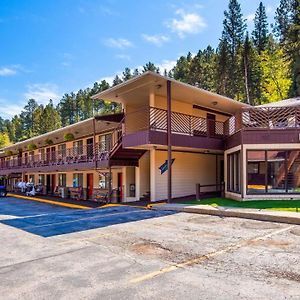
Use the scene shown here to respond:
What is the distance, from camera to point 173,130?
1838 cm

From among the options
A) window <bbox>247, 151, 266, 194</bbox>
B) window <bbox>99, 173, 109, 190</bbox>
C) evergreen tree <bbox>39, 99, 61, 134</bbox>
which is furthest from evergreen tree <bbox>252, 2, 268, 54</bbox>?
evergreen tree <bbox>39, 99, 61, 134</bbox>

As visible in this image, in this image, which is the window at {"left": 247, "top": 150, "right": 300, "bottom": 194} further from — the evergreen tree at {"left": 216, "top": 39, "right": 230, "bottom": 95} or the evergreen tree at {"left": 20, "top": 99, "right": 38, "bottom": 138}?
the evergreen tree at {"left": 20, "top": 99, "right": 38, "bottom": 138}

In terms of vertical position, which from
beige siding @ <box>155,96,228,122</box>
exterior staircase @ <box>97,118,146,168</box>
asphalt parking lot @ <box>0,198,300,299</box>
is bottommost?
asphalt parking lot @ <box>0,198,300,299</box>

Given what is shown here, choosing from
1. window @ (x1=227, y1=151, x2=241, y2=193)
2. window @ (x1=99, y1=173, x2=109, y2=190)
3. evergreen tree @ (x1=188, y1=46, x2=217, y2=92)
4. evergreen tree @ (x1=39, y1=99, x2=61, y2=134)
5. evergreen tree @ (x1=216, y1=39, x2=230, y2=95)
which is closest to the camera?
window @ (x1=227, y1=151, x2=241, y2=193)

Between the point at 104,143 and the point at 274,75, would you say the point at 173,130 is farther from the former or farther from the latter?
the point at 274,75

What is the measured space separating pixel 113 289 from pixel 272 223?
7.43 meters

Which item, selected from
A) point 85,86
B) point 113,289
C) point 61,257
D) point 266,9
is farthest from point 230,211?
point 85,86

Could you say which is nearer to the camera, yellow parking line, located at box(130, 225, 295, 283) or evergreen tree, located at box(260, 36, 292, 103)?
yellow parking line, located at box(130, 225, 295, 283)

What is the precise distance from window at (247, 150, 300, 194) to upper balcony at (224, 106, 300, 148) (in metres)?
0.66

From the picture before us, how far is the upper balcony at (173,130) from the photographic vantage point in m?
16.8

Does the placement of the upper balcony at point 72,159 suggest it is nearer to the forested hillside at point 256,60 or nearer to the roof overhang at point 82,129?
the roof overhang at point 82,129

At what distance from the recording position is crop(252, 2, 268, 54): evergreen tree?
49969 millimetres

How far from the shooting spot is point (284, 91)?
4691 centimetres

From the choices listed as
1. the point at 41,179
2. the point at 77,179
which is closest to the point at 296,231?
the point at 77,179
